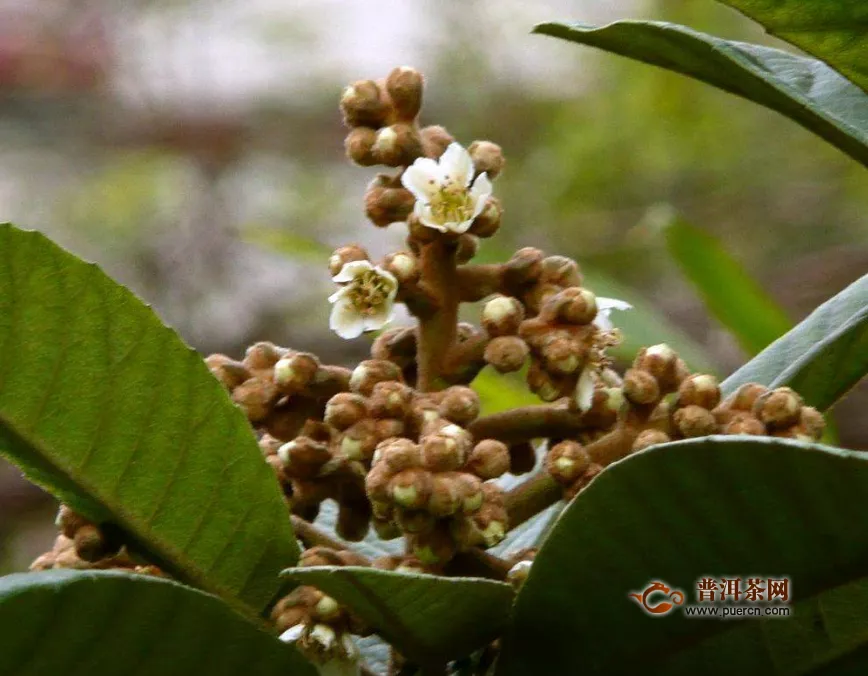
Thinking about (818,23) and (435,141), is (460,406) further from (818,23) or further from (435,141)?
(818,23)

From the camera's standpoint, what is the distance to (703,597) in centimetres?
57

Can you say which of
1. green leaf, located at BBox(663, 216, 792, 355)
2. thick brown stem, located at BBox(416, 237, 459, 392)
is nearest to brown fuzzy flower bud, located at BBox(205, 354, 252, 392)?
thick brown stem, located at BBox(416, 237, 459, 392)

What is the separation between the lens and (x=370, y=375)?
64cm

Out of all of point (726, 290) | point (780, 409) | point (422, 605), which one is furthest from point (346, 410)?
point (726, 290)

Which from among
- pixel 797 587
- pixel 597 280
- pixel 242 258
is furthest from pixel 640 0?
pixel 797 587

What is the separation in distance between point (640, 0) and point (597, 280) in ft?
7.79

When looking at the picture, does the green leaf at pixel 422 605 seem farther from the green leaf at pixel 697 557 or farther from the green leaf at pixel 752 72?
the green leaf at pixel 752 72

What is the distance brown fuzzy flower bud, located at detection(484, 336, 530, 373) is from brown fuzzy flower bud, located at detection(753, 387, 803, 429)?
5.1 inches

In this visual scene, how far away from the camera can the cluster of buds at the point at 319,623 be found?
0.58 meters

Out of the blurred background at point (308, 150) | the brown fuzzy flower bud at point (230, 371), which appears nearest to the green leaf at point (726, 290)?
the brown fuzzy flower bud at point (230, 371)

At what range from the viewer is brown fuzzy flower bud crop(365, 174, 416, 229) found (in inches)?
27.5

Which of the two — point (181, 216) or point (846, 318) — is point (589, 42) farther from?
point (181, 216)

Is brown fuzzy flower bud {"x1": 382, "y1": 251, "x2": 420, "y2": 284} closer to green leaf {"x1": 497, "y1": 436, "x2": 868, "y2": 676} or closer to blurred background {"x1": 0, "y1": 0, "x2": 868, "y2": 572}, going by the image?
green leaf {"x1": 497, "y1": 436, "x2": 868, "y2": 676}

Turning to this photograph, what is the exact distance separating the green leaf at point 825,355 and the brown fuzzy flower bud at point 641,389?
0.50ft
